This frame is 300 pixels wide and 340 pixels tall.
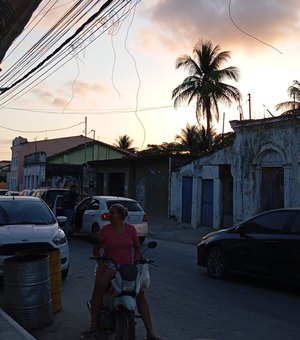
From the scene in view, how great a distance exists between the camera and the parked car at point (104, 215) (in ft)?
53.7

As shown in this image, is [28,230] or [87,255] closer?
[28,230]

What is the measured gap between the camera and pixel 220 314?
7.32 metres

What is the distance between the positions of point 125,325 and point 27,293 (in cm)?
182

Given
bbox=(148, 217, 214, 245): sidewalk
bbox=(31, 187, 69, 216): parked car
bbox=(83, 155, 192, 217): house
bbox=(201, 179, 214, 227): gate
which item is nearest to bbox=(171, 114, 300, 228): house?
bbox=(201, 179, 214, 227): gate

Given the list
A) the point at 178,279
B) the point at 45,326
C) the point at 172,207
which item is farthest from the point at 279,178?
the point at 45,326

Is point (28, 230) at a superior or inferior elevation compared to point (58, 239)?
superior

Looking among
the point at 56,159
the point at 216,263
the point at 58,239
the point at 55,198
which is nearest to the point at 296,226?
the point at 216,263

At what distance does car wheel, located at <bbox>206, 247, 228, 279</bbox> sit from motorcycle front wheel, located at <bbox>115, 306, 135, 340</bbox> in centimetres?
508

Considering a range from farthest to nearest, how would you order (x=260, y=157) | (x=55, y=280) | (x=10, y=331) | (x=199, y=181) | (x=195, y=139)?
(x=195, y=139)
(x=199, y=181)
(x=260, y=157)
(x=55, y=280)
(x=10, y=331)

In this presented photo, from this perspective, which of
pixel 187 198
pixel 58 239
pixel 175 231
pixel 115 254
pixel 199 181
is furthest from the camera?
pixel 187 198

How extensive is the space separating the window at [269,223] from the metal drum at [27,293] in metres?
4.51

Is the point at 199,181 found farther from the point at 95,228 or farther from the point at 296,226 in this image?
the point at 296,226

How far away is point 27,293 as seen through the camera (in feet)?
21.3

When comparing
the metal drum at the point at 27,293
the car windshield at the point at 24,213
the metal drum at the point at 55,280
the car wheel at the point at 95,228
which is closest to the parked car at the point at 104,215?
the car wheel at the point at 95,228
